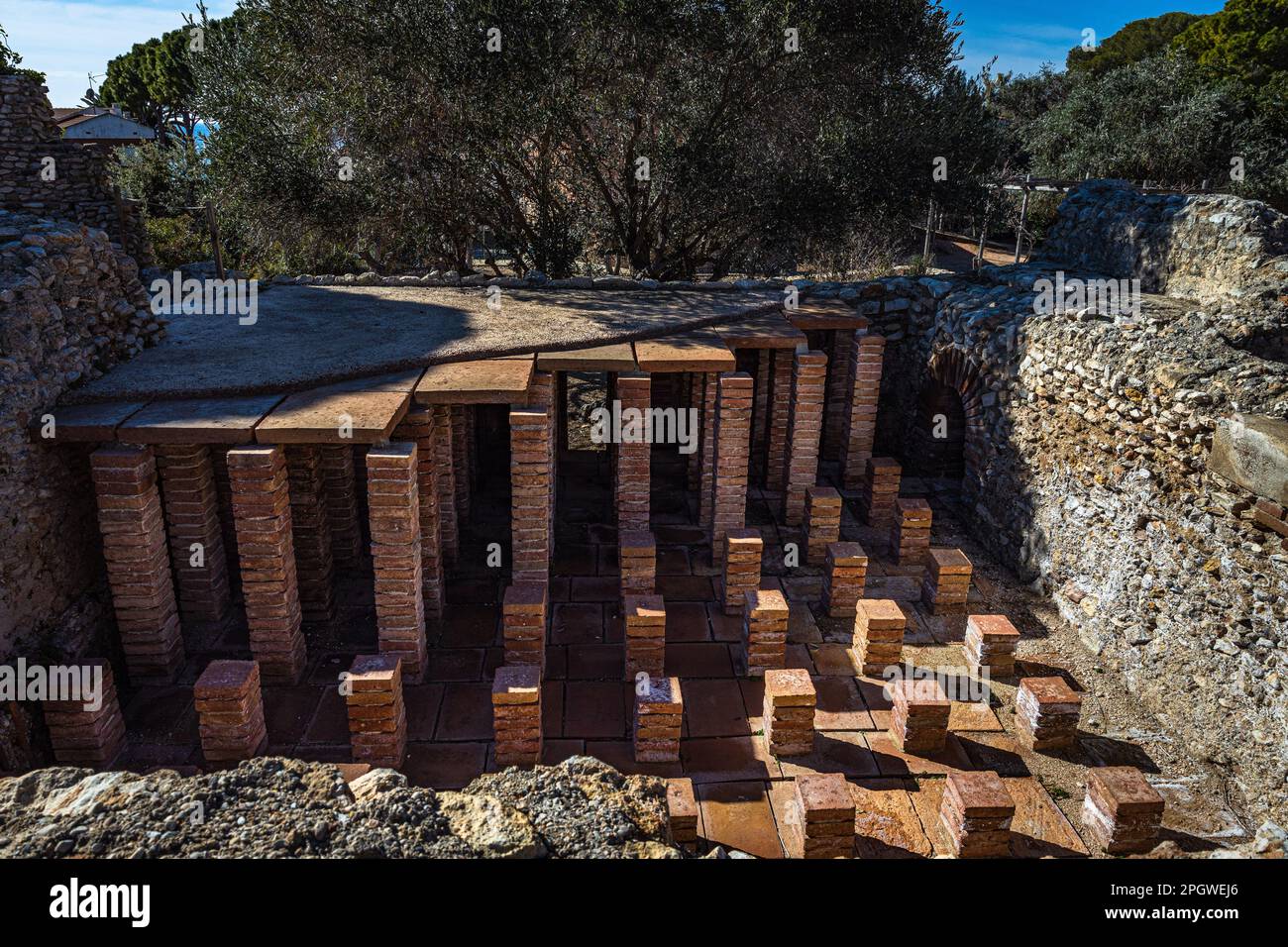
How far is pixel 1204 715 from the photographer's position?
18.7 ft

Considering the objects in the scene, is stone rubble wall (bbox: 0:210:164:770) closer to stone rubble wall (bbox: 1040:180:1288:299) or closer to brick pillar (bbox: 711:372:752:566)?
brick pillar (bbox: 711:372:752:566)

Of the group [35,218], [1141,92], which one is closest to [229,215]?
[35,218]

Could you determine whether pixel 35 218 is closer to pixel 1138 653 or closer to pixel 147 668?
pixel 147 668

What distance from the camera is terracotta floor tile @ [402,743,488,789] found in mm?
5492

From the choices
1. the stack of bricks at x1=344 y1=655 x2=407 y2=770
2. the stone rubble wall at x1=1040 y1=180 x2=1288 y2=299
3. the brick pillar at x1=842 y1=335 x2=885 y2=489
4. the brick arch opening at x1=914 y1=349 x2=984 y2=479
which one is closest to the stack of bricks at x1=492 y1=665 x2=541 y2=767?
the stack of bricks at x1=344 y1=655 x2=407 y2=770

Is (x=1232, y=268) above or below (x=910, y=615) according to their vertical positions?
above

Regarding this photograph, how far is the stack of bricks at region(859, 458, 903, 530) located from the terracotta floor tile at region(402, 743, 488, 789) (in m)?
4.88

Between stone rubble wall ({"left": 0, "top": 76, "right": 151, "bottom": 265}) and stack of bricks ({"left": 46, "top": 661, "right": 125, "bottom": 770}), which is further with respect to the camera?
stone rubble wall ({"left": 0, "top": 76, "right": 151, "bottom": 265})

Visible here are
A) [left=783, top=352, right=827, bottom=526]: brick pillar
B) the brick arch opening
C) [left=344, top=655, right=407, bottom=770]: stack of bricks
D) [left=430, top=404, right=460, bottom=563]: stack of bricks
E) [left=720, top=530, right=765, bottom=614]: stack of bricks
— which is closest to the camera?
[left=344, top=655, right=407, bottom=770]: stack of bricks

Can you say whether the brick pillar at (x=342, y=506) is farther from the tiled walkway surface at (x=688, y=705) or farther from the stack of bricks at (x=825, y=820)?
the stack of bricks at (x=825, y=820)

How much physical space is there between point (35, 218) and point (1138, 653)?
9.49m

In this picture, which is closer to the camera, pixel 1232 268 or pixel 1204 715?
pixel 1204 715
